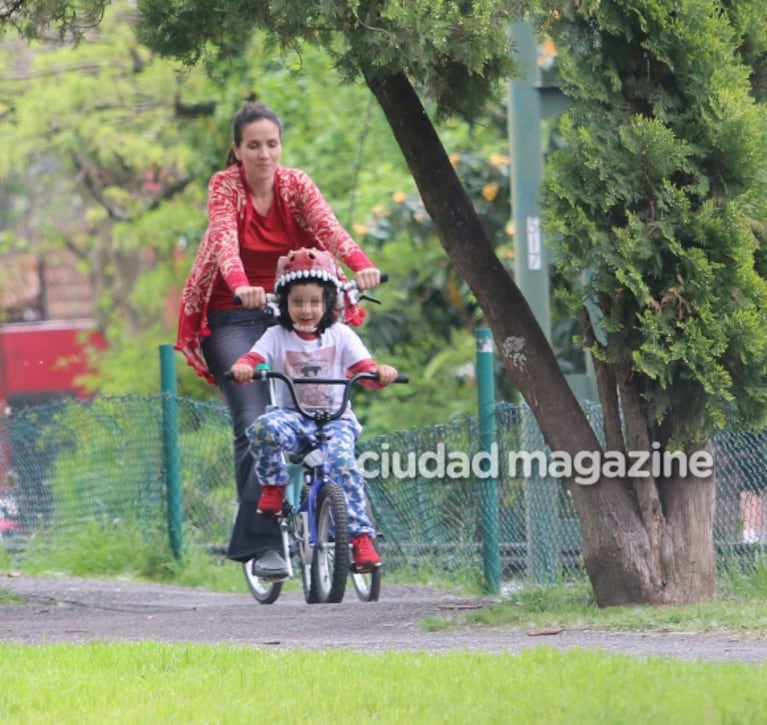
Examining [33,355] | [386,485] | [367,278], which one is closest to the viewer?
[367,278]

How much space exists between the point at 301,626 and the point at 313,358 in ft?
4.64

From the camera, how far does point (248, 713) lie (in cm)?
480

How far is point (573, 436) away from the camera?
7.27 m

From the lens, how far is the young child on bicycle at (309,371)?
777cm

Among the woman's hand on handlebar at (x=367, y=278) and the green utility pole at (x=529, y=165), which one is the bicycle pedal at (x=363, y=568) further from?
the green utility pole at (x=529, y=165)

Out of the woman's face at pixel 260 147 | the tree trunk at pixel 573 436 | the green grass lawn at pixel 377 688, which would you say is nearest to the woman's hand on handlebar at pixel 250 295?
the woman's face at pixel 260 147

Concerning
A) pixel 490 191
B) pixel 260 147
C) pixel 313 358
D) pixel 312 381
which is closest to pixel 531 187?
pixel 260 147

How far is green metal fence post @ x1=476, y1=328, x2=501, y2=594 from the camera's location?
8906mm

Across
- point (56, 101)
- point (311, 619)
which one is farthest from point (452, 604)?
point (56, 101)

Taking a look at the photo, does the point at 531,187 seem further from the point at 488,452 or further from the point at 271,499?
the point at 271,499

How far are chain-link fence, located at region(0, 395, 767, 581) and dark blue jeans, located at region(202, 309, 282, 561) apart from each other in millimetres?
1382

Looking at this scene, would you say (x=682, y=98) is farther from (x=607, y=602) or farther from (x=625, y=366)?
(x=607, y=602)

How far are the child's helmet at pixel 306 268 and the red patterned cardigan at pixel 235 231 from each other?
10cm

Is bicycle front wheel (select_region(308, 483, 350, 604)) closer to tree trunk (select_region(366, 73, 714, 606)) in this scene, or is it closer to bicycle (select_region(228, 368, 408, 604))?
bicycle (select_region(228, 368, 408, 604))
